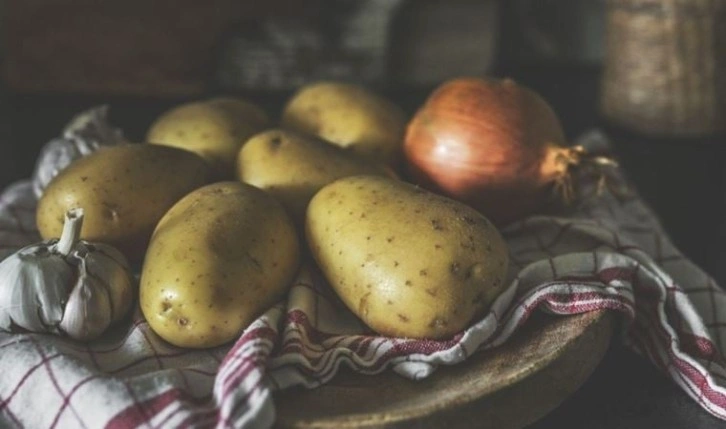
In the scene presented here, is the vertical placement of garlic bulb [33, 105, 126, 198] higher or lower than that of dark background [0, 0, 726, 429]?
higher

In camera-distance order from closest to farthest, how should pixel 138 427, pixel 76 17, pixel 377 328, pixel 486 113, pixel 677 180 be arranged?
pixel 138 427
pixel 377 328
pixel 486 113
pixel 677 180
pixel 76 17

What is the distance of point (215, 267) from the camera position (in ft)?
2.38

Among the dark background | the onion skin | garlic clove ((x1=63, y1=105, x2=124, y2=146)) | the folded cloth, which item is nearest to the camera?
the folded cloth

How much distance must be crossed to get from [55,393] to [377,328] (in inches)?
9.3

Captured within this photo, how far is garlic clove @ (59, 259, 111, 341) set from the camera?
729 mm

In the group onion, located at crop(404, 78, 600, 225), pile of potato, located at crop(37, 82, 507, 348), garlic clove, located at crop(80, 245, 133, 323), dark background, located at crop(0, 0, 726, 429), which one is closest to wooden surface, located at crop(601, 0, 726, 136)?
dark background, located at crop(0, 0, 726, 429)

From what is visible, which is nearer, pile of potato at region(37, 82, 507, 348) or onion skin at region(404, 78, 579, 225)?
pile of potato at region(37, 82, 507, 348)

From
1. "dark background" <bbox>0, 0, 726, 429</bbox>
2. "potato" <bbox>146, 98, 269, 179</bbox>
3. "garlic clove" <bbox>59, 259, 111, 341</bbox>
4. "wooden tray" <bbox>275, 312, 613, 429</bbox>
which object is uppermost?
"potato" <bbox>146, 98, 269, 179</bbox>

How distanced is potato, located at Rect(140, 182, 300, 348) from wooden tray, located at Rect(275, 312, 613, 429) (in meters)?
0.08

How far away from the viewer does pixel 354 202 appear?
782mm

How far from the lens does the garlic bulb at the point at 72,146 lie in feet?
3.17

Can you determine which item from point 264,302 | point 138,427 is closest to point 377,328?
point 264,302

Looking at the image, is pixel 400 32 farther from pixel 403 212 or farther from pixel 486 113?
pixel 403 212

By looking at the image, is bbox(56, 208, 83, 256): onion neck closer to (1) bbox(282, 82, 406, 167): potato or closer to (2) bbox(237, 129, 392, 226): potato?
(2) bbox(237, 129, 392, 226): potato
